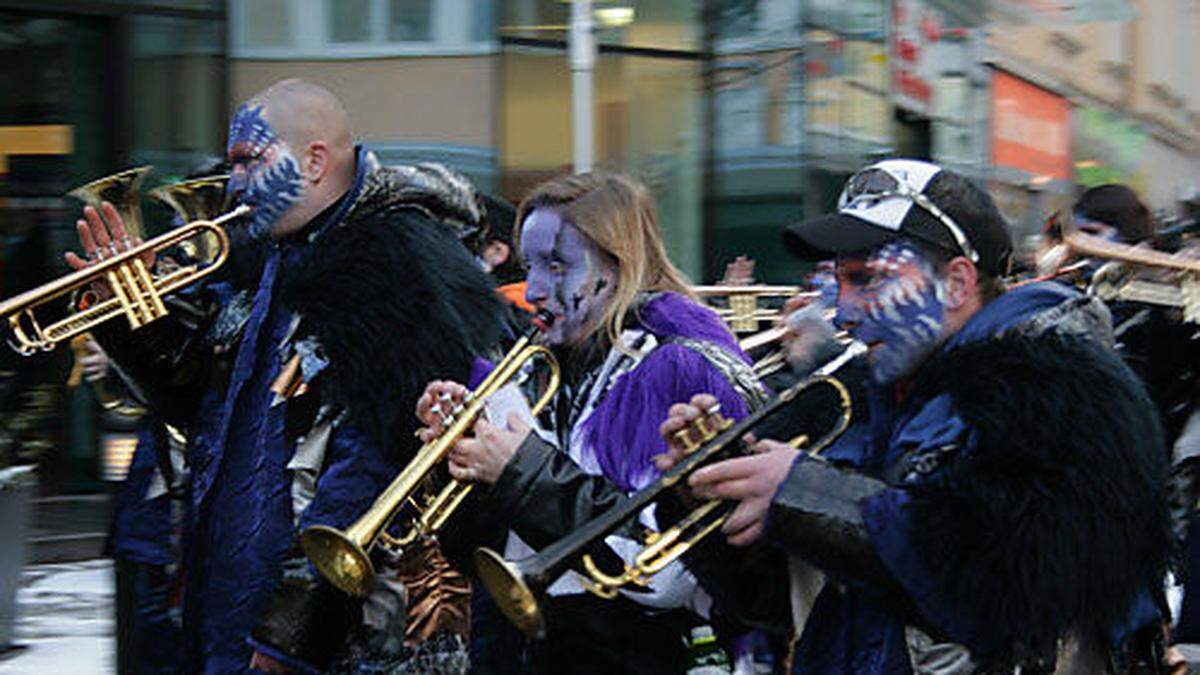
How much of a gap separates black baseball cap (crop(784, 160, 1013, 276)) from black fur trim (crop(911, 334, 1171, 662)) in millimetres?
337

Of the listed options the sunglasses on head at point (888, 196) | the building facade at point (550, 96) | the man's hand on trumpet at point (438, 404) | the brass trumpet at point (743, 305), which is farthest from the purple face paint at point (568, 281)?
the building facade at point (550, 96)

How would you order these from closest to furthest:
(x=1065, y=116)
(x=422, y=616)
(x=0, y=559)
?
→ (x=422, y=616) → (x=0, y=559) → (x=1065, y=116)

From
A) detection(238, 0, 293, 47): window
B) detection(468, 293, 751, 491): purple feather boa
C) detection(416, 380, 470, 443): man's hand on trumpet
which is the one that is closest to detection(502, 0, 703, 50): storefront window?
detection(238, 0, 293, 47): window

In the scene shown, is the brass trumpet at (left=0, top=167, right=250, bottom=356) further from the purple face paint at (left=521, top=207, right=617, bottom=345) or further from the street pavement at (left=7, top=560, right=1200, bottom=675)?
the street pavement at (left=7, top=560, right=1200, bottom=675)

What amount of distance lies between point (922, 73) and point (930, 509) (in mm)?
15080

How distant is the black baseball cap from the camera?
126 inches

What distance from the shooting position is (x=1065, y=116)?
2328cm

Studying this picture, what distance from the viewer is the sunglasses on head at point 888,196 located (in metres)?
3.21

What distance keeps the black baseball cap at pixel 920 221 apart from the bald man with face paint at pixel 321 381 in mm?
992

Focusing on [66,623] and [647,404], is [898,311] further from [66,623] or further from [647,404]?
[66,623]

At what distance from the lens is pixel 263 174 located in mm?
4301

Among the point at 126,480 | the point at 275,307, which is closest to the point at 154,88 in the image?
the point at 126,480

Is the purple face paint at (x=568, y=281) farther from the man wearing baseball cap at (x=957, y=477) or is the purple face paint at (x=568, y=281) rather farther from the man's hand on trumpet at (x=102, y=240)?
the man's hand on trumpet at (x=102, y=240)

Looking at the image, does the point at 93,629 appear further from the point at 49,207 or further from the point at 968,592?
the point at 968,592
